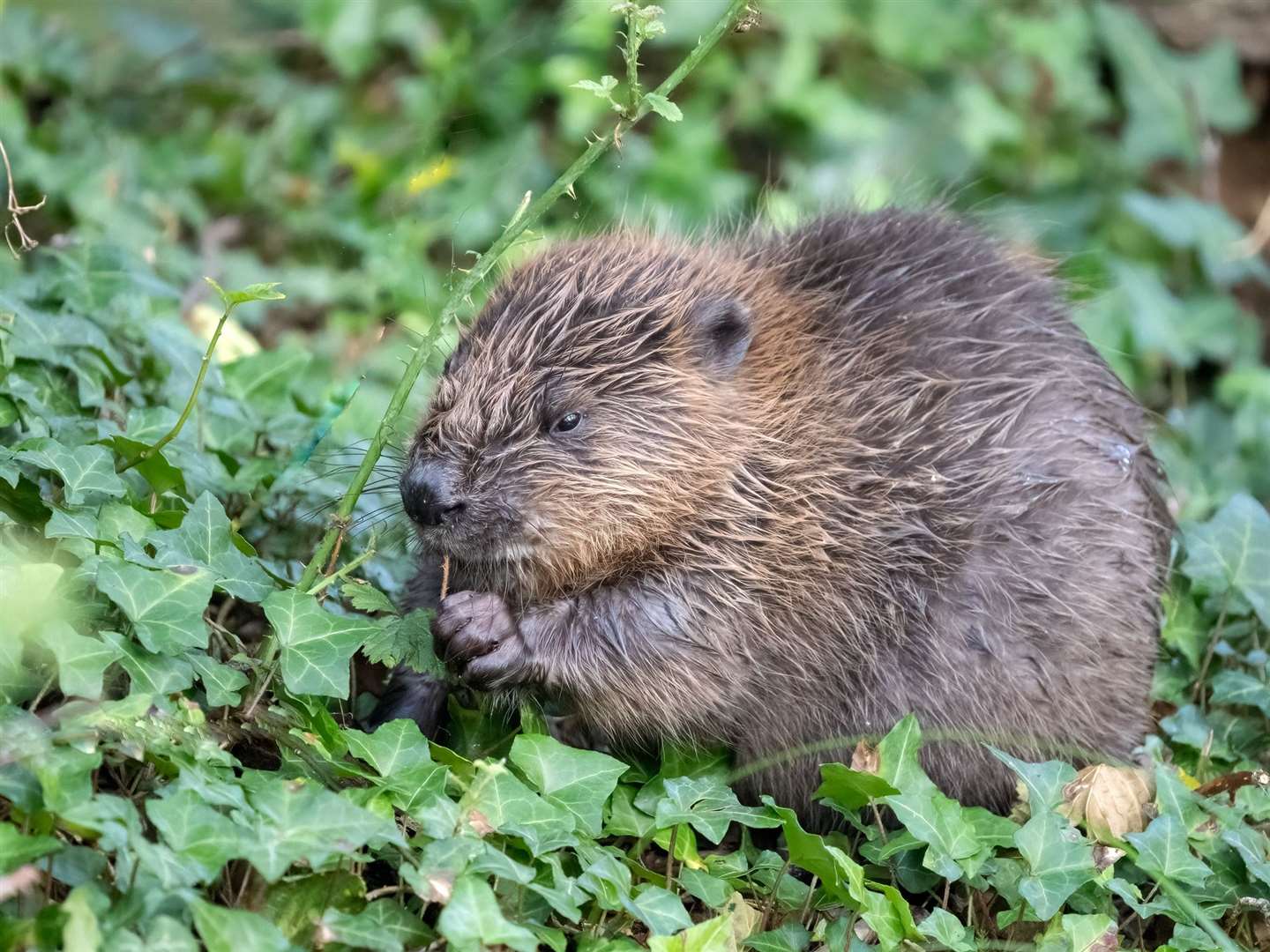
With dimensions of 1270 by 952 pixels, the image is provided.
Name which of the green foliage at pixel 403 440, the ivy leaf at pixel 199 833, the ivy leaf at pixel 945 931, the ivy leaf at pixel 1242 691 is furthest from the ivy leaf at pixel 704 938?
the ivy leaf at pixel 1242 691

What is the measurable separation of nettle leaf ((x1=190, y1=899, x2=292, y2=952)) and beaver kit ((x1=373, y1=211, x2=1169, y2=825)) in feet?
3.81

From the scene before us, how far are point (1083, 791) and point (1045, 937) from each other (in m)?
0.56

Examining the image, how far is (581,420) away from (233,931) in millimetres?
1745

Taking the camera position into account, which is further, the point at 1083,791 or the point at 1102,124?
the point at 1102,124

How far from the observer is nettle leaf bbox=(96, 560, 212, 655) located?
3.01 meters

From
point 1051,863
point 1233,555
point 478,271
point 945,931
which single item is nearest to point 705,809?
point 945,931

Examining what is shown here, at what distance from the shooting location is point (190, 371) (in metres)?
4.47

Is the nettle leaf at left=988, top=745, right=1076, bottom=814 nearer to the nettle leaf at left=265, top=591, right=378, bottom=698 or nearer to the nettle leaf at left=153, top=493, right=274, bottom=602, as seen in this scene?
the nettle leaf at left=265, top=591, right=378, bottom=698

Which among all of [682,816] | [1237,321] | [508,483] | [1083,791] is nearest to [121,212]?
[508,483]

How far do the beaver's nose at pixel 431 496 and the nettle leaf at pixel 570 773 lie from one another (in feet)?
2.02

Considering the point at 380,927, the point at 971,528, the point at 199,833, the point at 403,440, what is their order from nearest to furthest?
the point at 199,833 < the point at 380,927 < the point at 971,528 < the point at 403,440

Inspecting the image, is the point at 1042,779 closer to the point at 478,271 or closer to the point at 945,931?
the point at 945,931

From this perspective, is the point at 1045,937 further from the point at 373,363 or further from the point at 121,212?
the point at 121,212

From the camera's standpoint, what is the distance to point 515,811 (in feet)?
10.2
